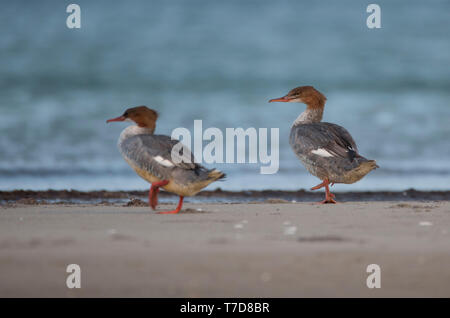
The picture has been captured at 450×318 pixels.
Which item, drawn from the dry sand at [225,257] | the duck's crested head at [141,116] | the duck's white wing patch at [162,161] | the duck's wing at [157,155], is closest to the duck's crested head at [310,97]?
the duck's crested head at [141,116]

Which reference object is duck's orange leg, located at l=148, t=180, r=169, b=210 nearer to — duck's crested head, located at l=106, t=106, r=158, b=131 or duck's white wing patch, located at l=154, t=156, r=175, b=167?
duck's white wing patch, located at l=154, t=156, r=175, b=167

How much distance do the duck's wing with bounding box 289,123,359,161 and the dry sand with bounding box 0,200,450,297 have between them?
217cm

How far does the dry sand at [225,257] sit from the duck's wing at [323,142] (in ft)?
7.11

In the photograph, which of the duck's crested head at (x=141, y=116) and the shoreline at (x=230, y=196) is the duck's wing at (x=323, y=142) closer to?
the shoreline at (x=230, y=196)

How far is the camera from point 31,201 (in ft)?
23.3

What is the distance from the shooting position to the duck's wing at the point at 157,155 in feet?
19.6

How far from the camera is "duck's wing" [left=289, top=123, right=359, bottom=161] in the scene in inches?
287

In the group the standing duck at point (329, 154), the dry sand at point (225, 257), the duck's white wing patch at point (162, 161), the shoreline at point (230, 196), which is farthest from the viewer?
the shoreline at point (230, 196)

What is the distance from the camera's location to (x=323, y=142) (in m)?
7.34

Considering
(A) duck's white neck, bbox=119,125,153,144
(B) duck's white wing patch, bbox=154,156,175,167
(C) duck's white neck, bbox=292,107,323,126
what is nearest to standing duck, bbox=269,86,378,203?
(C) duck's white neck, bbox=292,107,323,126

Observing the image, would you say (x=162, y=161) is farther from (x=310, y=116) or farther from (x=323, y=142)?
(x=310, y=116)

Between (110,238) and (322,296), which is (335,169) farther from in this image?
(322,296)

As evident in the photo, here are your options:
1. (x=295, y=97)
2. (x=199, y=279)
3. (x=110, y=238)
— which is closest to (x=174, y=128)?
(x=295, y=97)

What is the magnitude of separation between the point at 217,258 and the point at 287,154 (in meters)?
8.57
